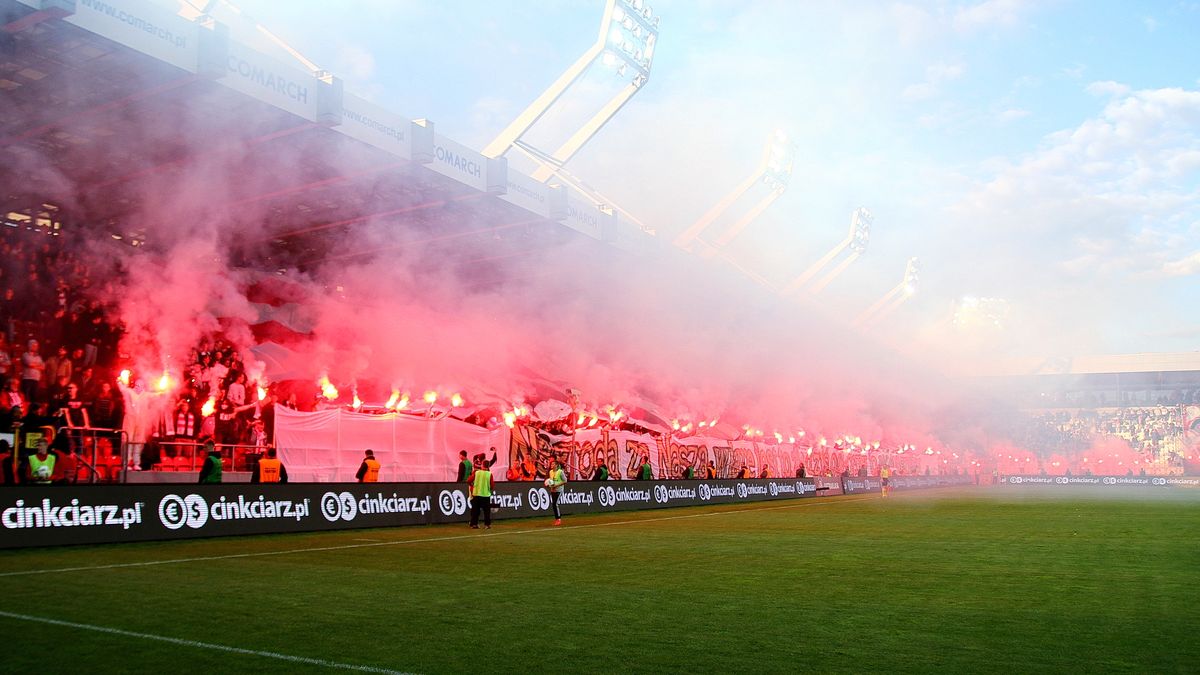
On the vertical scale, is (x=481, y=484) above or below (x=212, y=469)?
below

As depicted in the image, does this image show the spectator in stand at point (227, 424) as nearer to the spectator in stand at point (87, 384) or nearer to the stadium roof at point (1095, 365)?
the spectator in stand at point (87, 384)

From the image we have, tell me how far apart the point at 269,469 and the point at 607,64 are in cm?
2419

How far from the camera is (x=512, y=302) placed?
3769 cm

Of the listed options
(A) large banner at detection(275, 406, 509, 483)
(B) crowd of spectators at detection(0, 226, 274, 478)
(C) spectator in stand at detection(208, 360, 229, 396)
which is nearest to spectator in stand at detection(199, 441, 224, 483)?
(A) large banner at detection(275, 406, 509, 483)

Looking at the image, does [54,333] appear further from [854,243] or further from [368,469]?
[854,243]

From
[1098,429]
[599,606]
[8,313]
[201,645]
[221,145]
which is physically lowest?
[599,606]

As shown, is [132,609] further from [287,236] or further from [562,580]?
[287,236]

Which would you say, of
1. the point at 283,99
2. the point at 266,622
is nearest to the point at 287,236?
the point at 283,99

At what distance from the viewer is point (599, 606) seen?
8.02m

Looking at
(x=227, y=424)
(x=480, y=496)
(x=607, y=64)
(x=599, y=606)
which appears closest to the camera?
(x=599, y=606)

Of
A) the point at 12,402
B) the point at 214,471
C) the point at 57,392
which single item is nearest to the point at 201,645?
the point at 214,471

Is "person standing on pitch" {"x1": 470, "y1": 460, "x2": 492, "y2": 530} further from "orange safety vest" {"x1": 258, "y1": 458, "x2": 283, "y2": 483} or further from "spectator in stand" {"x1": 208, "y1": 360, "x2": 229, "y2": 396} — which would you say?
"spectator in stand" {"x1": 208, "y1": 360, "x2": 229, "y2": 396}

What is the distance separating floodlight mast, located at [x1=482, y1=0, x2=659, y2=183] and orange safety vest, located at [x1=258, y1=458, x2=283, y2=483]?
18.6 m

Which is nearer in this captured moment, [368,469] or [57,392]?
[368,469]
